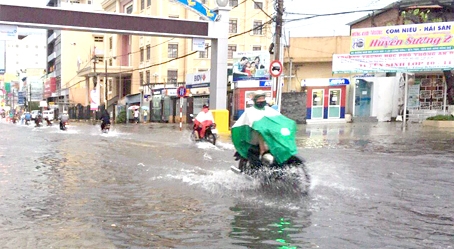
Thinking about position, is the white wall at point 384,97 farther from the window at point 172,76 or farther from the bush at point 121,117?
the bush at point 121,117

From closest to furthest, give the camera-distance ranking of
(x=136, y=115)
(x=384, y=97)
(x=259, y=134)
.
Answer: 1. (x=259, y=134)
2. (x=384, y=97)
3. (x=136, y=115)

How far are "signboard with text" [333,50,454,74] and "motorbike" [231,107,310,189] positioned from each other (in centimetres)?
2089

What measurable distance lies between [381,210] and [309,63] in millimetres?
34858

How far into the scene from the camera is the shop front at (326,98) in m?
30.1

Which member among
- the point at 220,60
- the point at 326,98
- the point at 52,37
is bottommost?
the point at 326,98

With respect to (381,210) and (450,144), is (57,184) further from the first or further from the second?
(450,144)

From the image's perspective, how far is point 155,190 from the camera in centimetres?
Answer: 784

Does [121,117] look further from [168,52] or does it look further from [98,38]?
[98,38]

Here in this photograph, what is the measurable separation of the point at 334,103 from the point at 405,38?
6.00 metres

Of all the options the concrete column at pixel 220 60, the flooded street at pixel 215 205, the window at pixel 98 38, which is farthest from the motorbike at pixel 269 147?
the window at pixel 98 38

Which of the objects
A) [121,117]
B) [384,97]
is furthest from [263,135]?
[121,117]

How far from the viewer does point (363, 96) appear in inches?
1215

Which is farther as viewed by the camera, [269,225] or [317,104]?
[317,104]

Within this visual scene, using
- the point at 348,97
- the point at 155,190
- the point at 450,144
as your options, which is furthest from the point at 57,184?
the point at 348,97
